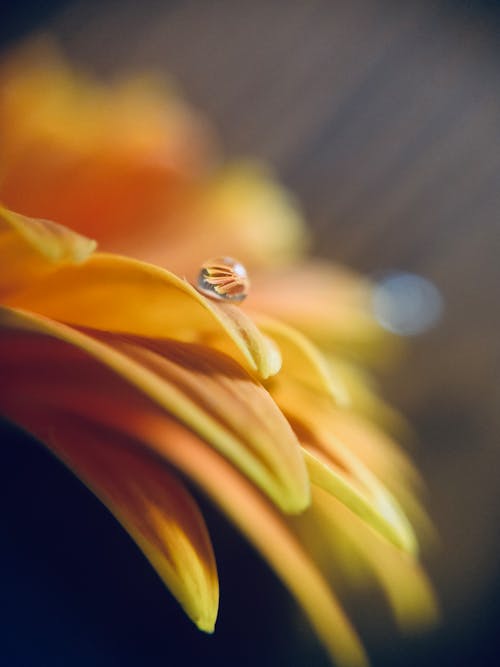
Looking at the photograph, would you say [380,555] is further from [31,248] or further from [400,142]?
[400,142]

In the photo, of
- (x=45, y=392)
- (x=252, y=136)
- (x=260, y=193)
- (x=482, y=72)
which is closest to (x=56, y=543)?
(x=45, y=392)

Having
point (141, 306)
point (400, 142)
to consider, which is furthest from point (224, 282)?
point (400, 142)

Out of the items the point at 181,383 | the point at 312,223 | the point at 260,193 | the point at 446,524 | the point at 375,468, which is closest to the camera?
the point at 181,383

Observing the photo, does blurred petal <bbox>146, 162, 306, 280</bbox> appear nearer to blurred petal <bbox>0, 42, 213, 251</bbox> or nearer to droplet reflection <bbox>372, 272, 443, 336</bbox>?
blurred petal <bbox>0, 42, 213, 251</bbox>

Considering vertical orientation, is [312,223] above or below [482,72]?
below

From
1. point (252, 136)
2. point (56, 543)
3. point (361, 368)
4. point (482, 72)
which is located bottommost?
point (56, 543)

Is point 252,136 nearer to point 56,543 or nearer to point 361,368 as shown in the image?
point 361,368

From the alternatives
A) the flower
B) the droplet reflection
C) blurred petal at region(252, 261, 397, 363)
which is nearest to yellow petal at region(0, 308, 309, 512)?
the flower

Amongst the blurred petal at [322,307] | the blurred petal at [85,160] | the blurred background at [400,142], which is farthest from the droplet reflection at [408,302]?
the blurred petal at [85,160]
